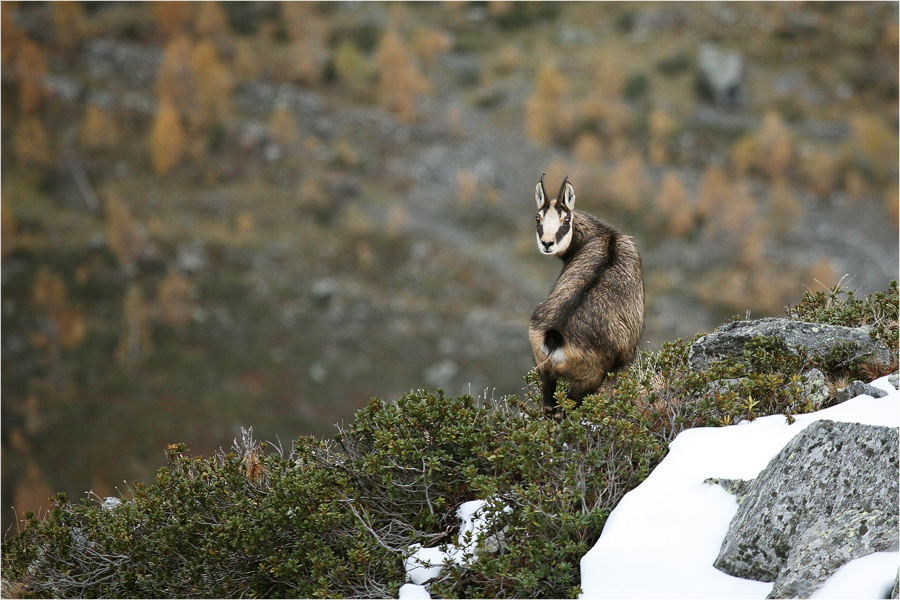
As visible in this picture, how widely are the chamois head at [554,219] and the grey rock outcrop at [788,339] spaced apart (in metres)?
2.04

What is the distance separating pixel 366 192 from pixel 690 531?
101 m

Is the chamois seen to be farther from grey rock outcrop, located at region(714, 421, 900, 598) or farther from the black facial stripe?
grey rock outcrop, located at region(714, 421, 900, 598)

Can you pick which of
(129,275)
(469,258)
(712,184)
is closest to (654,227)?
(712,184)

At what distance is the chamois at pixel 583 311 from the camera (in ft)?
26.6

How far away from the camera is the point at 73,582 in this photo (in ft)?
29.0

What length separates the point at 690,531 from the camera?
629cm

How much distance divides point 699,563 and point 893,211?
9801cm

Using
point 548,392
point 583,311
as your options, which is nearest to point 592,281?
point 583,311

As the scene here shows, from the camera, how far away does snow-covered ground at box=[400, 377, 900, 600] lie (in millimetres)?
5766

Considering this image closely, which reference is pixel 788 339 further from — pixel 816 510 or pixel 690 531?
pixel 690 531

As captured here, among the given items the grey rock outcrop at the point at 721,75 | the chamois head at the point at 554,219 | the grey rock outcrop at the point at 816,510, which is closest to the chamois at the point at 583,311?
the chamois head at the point at 554,219

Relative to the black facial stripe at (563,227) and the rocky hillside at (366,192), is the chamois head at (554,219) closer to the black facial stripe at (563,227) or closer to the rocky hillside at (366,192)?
the black facial stripe at (563,227)

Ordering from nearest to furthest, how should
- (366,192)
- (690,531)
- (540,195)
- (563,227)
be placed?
(690,531) → (563,227) → (540,195) → (366,192)

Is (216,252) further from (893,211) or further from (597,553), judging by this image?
(597,553)
